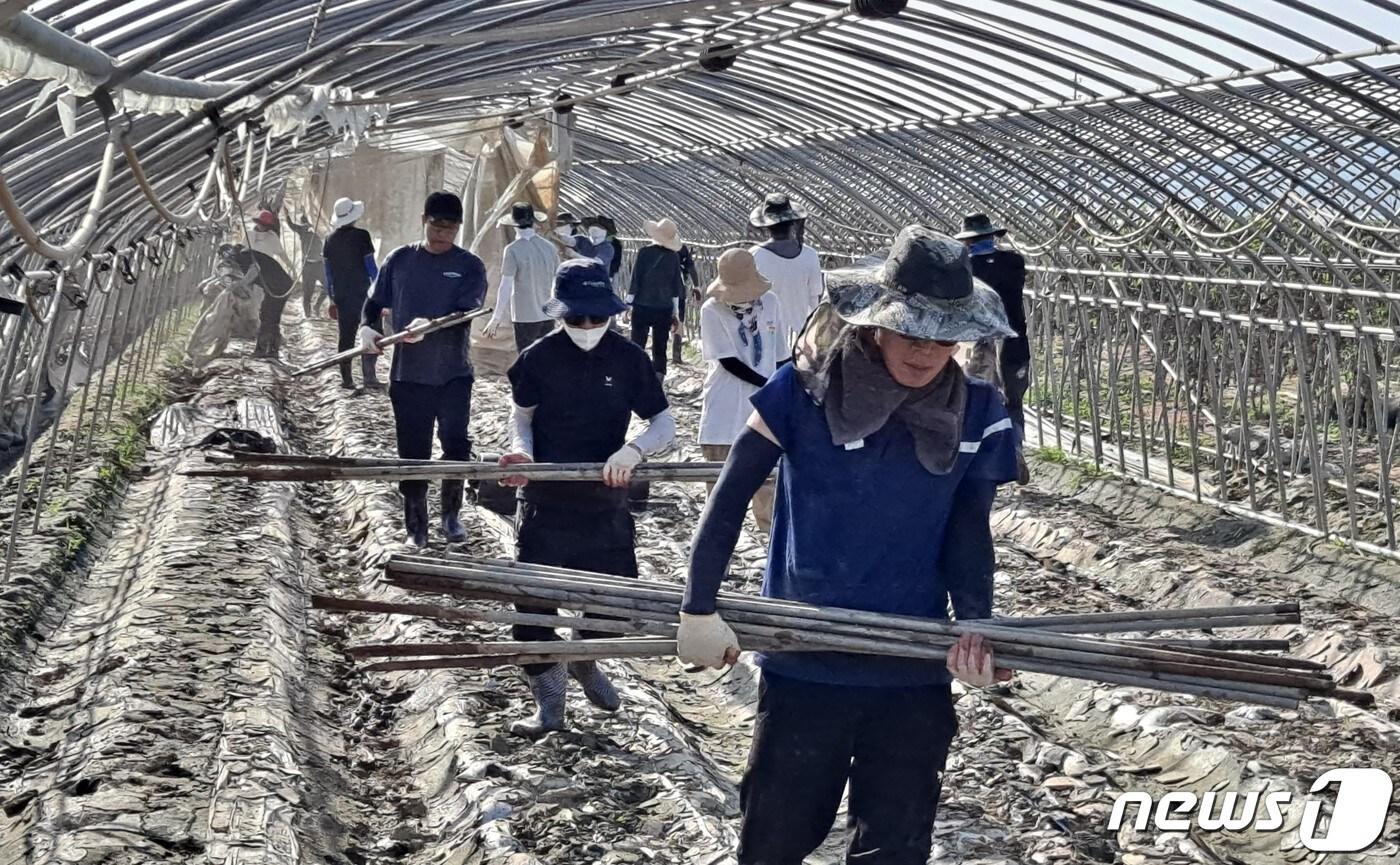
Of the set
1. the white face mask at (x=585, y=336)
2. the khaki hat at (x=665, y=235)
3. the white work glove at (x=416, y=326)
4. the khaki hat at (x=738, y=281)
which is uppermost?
the khaki hat at (x=665, y=235)

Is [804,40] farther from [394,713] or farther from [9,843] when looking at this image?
[9,843]

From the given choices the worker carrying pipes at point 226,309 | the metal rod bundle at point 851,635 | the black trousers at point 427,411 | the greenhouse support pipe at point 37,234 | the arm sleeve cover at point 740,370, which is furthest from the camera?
the worker carrying pipes at point 226,309

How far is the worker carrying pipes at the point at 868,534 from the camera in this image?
11.4 ft

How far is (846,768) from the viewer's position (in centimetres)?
359

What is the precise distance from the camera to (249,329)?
1800 cm

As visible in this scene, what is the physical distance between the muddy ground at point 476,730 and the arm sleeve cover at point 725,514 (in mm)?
1364

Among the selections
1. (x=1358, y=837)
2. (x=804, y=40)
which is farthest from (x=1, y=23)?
(x=804, y=40)

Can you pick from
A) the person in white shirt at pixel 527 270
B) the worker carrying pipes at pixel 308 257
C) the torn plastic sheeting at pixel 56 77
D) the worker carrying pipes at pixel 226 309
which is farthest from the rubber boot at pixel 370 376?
the torn plastic sheeting at pixel 56 77

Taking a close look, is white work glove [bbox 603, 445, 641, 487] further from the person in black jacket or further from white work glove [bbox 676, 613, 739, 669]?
the person in black jacket

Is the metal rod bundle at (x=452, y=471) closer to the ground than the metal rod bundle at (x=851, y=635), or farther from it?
farther from it

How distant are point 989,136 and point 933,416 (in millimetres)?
11813

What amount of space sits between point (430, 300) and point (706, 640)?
496 cm

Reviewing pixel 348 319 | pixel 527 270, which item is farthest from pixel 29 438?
pixel 348 319

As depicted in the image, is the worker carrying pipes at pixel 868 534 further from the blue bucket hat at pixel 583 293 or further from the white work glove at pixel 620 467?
the blue bucket hat at pixel 583 293
